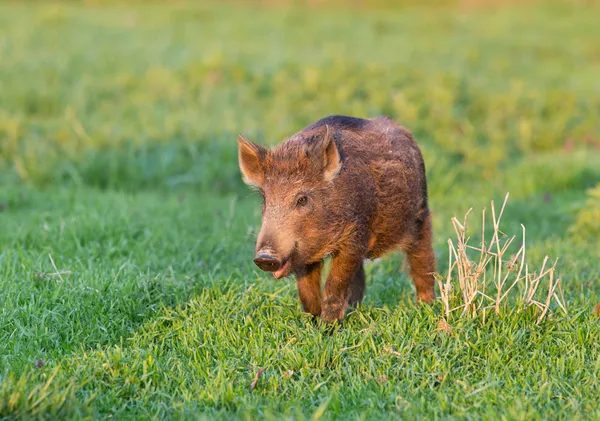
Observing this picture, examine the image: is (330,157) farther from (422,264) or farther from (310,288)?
(422,264)

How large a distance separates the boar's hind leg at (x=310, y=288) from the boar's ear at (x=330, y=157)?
0.64 metres

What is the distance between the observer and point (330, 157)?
205 inches

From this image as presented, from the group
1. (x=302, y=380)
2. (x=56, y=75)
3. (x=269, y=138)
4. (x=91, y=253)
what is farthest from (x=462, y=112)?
(x=302, y=380)

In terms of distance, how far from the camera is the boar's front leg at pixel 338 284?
530cm

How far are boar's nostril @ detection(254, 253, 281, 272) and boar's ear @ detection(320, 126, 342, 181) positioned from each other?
2.34 ft

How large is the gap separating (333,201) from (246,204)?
433cm

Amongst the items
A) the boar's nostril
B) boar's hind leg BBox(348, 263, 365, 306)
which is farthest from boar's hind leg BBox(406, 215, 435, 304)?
the boar's nostril

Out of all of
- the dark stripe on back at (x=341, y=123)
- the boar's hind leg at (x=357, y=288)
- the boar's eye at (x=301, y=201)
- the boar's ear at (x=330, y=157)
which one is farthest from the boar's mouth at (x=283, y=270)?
the dark stripe on back at (x=341, y=123)

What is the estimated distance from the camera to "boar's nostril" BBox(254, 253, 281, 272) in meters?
4.79

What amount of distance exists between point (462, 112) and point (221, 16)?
8520 mm

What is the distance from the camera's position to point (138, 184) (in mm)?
10008

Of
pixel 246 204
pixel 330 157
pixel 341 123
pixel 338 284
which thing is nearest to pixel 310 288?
pixel 338 284

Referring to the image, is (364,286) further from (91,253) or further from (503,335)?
(91,253)

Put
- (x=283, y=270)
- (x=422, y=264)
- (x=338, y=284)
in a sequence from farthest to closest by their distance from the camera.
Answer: (x=422, y=264), (x=338, y=284), (x=283, y=270)
